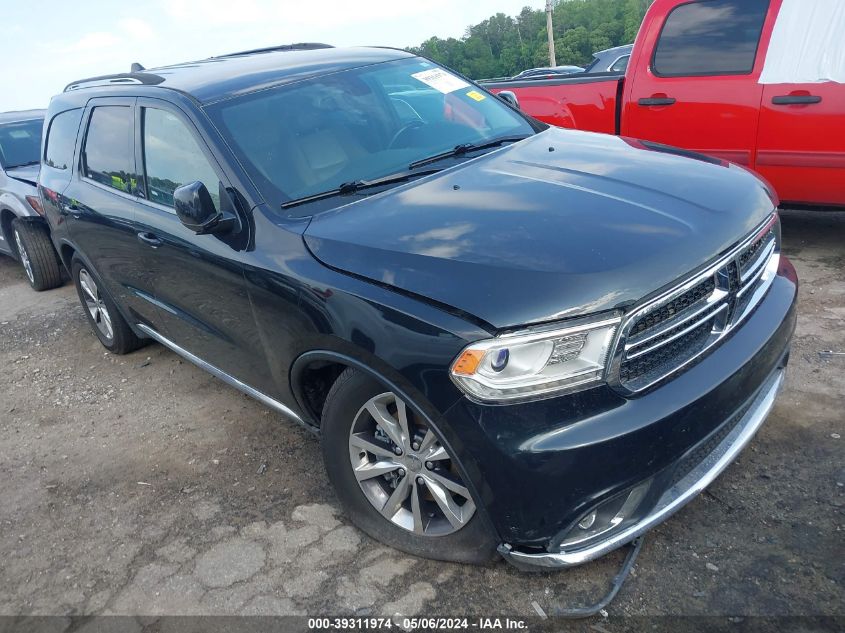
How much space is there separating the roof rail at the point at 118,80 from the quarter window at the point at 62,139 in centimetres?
21

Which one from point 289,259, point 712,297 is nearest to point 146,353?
point 289,259

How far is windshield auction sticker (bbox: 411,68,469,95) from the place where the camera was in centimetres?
380

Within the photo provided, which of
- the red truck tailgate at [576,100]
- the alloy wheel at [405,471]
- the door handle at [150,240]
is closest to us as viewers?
the alloy wheel at [405,471]

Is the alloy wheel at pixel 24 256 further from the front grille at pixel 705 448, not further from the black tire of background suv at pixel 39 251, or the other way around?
the front grille at pixel 705 448

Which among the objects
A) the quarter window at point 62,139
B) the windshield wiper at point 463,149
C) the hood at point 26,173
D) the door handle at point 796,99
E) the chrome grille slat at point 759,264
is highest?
the quarter window at point 62,139

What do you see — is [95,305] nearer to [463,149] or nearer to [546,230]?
[463,149]

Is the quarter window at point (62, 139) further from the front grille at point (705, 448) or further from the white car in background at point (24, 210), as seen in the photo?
the front grille at point (705, 448)

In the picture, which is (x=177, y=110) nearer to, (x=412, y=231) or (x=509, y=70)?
(x=412, y=231)

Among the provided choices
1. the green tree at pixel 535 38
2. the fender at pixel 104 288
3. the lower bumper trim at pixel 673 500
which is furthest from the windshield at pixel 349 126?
the green tree at pixel 535 38

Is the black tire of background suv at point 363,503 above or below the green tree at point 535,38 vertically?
below

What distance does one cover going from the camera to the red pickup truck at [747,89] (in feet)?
15.0

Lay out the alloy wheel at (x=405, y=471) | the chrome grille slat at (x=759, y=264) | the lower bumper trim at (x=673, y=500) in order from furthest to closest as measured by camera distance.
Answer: the chrome grille slat at (x=759, y=264), the alloy wheel at (x=405, y=471), the lower bumper trim at (x=673, y=500)

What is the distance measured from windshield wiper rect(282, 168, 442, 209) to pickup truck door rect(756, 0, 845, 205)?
2.97 m

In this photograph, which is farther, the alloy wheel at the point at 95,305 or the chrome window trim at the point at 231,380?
the alloy wheel at the point at 95,305
